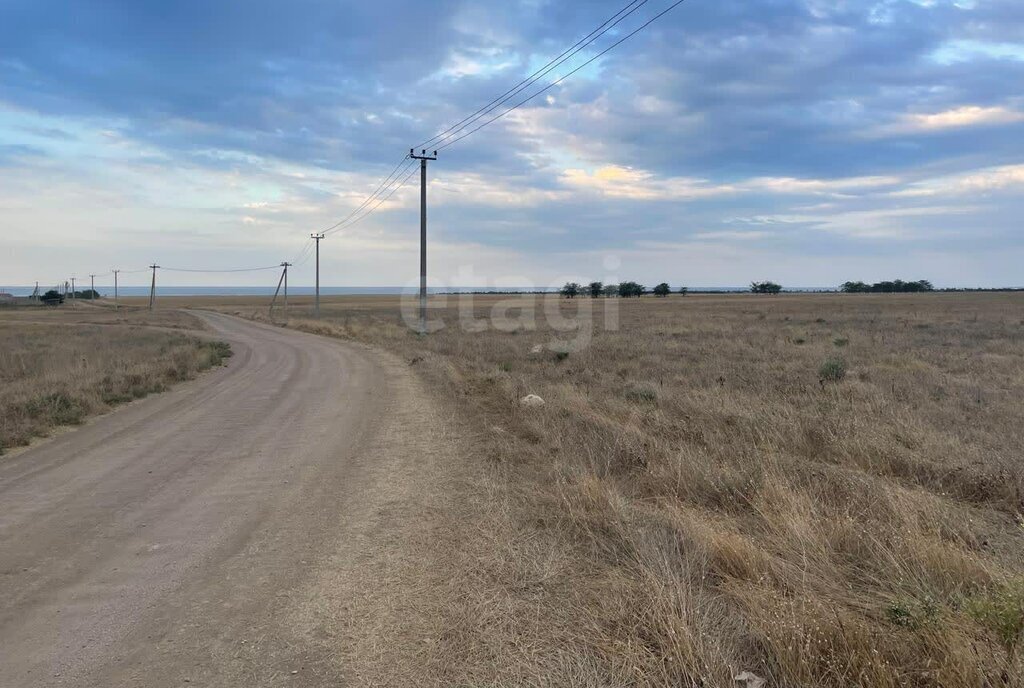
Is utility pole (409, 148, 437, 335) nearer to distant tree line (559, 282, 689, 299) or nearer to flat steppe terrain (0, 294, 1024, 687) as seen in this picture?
flat steppe terrain (0, 294, 1024, 687)

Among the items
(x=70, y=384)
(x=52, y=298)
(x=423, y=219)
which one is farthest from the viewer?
(x=52, y=298)

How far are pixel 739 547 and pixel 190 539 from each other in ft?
14.3

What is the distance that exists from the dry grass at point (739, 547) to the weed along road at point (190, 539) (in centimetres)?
98

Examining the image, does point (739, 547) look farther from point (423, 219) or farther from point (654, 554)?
point (423, 219)

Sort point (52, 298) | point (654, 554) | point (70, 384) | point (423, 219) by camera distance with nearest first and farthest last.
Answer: point (654, 554), point (70, 384), point (423, 219), point (52, 298)

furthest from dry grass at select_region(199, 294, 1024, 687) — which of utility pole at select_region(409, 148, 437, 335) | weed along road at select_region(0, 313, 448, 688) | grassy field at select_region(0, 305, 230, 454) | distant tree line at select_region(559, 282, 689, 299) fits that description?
distant tree line at select_region(559, 282, 689, 299)

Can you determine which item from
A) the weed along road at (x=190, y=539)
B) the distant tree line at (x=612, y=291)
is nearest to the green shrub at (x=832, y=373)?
the weed along road at (x=190, y=539)

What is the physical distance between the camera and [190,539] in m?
5.03

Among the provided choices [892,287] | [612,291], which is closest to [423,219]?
[612,291]

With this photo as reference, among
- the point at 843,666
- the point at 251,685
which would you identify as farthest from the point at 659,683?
the point at 251,685

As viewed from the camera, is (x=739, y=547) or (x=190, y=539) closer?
(x=739, y=547)

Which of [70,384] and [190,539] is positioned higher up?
[70,384]

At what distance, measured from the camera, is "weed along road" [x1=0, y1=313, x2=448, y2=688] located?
330 cm

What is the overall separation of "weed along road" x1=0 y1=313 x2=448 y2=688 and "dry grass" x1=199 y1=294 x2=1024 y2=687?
0.98m
